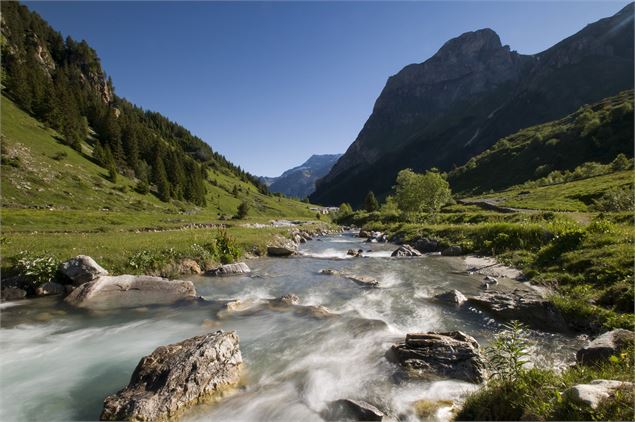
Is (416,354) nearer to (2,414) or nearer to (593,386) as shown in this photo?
(593,386)

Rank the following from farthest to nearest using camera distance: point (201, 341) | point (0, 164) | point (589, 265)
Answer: point (0, 164)
point (589, 265)
point (201, 341)

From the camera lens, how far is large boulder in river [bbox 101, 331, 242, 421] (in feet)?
23.9

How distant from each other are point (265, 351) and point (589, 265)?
646 inches

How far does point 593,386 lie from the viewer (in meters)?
→ 5.46

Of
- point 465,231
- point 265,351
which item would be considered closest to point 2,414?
point 265,351

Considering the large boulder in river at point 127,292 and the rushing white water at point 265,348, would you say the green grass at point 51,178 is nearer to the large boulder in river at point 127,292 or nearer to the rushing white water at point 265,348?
the large boulder in river at point 127,292

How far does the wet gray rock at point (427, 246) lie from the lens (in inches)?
1346

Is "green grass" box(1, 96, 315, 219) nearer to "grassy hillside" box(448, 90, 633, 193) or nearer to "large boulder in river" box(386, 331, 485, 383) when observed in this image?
"large boulder in river" box(386, 331, 485, 383)

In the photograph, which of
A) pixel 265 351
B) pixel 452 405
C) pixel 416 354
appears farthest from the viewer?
pixel 265 351

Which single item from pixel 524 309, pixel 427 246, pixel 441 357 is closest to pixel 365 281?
pixel 524 309

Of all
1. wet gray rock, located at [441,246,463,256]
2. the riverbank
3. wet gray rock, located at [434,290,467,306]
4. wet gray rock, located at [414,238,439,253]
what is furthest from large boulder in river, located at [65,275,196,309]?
wet gray rock, located at [414,238,439,253]

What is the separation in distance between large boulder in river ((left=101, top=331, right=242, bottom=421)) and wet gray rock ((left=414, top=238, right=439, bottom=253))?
93.5ft

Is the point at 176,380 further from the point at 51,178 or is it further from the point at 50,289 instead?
the point at 51,178

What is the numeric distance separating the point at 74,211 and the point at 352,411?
2220 inches
